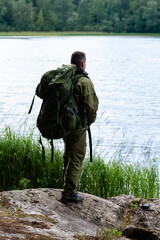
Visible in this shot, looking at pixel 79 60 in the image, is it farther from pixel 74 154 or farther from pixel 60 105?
pixel 74 154

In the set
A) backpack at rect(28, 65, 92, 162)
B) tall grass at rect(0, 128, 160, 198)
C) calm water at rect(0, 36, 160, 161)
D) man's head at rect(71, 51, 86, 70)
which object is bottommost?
calm water at rect(0, 36, 160, 161)

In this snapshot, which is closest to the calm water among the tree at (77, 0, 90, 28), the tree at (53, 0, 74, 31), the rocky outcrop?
the rocky outcrop

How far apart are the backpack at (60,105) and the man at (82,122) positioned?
0.08 meters

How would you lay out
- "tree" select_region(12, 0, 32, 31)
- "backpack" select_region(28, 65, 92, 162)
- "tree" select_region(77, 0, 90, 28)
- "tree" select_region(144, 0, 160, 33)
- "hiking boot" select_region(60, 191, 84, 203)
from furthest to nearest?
"tree" select_region(77, 0, 90, 28), "tree" select_region(12, 0, 32, 31), "tree" select_region(144, 0, 160, 33), "hiking boot" select_region(60, 191, 84, 203), "backpack" select_region(28, 65, 92, 162)

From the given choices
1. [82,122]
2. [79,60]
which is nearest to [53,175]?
[82,122]

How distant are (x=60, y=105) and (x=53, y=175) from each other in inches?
81.3

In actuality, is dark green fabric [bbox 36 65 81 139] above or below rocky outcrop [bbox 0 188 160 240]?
above

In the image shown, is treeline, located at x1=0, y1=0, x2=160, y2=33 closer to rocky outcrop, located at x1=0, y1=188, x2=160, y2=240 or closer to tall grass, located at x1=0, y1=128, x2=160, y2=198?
tall grass, located at x1=0, y1=128, x2=160, y2=198

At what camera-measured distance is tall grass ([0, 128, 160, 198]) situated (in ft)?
20.7

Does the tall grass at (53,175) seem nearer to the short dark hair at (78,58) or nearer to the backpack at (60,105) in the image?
the backpack at (60,105)

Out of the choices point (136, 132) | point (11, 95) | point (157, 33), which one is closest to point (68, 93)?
point (136, 132)

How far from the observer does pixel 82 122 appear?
483 centimetres

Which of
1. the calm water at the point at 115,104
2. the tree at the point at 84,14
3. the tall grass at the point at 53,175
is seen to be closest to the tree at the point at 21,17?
the tree at the point at 84,14

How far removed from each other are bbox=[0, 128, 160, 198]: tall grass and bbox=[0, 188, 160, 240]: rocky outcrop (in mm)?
800
